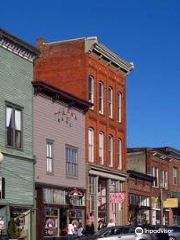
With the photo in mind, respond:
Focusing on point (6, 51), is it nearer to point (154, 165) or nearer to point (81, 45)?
point (81, 45)

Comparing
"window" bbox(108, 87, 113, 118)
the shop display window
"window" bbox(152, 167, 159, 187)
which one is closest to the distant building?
the shop display window

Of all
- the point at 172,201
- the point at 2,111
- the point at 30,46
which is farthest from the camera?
the point at 172,201

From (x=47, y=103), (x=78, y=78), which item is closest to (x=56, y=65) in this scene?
(x=78, y=78)

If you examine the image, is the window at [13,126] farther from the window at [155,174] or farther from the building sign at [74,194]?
the window at [155,174]

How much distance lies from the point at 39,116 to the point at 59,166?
3.78m

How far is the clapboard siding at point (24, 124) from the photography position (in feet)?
98.9

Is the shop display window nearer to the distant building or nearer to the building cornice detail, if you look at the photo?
the distant building

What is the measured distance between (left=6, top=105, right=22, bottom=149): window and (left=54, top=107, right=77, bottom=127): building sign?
450 centimetres

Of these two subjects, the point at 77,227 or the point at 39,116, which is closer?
the point at 39,116

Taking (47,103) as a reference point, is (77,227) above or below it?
below

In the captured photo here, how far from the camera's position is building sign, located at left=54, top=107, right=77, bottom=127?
3643 cm

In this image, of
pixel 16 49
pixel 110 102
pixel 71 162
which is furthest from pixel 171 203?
pixel 16 49

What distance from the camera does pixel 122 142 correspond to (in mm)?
47625

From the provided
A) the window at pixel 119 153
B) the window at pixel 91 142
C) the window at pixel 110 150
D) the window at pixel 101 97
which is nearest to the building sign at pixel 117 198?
the window at pixel 91 142
